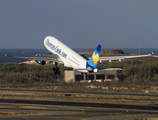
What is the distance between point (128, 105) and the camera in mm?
45656

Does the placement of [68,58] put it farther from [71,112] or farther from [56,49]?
[71,112]

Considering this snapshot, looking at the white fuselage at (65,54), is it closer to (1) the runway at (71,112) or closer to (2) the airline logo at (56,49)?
(2) the airline logo at (56,49)

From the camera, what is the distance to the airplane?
55.3 meters

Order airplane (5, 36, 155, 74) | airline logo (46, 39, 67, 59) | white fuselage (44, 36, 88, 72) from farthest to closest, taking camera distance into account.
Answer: airline logo (46, 39, 67, 59) < white fuselage (44, 36, 88, 72) < airplane (5, 36, 155, 74)

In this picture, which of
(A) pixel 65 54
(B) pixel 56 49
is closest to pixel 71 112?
(A) pixel 65 54

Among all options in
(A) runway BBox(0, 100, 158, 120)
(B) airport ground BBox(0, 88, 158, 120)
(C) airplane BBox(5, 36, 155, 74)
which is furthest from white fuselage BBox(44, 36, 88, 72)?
(A) runway BBox(0, 100, 158, 120)

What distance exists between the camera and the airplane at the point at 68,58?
55281 millimetres

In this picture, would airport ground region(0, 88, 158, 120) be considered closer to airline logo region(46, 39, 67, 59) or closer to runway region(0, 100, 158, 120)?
runway region(0, 100, 158, 120)

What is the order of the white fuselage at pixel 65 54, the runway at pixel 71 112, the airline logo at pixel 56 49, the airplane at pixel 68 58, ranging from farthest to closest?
the airline logo at pixel 56 49
the white fuselage at pixel 65 54
the airplane at pixel 68 58
the runway at pixel 71 112

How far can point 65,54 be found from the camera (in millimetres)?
63719

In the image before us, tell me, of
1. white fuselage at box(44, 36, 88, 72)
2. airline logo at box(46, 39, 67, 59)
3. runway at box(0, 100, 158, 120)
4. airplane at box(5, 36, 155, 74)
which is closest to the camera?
runway at box(0, 100, 158, 120)

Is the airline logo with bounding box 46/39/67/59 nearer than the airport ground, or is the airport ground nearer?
the airport ground

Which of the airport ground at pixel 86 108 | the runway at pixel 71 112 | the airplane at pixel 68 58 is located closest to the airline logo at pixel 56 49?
the airplane at pixel 68 58

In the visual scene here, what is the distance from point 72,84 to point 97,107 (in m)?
22.3
